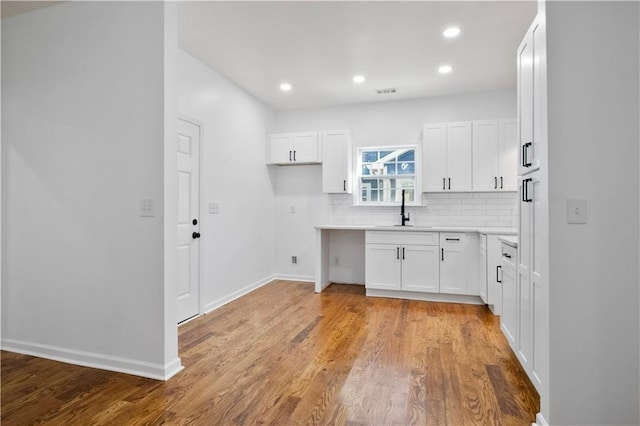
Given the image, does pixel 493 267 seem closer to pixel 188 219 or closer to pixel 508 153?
pixel 508 153

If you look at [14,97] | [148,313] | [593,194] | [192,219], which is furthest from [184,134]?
[593,194]

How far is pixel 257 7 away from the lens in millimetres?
2760

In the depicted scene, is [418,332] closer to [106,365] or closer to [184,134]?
[106,365]

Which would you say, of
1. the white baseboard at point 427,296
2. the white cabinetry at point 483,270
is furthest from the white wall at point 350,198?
the white cabinetry at point 483,270

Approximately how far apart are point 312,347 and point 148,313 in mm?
1291

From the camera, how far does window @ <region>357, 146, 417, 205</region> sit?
16.9ft

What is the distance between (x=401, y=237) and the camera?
14.4ft

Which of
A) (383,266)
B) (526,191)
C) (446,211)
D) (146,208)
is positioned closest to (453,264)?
(383,266)

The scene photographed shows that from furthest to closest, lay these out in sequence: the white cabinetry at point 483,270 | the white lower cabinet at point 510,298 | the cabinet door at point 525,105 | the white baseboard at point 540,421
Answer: the white cabinetry at point 483,270 < the white lower cabinet at point 510,298 < the cabinet door at point 525,105 < the white baseboard at point 540,421

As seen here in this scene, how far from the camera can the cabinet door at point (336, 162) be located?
509 centimetres

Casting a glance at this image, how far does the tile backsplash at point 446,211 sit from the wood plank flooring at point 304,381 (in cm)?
174

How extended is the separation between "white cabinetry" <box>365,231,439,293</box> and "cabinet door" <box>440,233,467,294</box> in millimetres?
80

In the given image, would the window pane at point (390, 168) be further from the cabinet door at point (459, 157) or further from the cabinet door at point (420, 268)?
the cabinet door at point (420, 268)

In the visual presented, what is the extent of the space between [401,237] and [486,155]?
1560 mm
